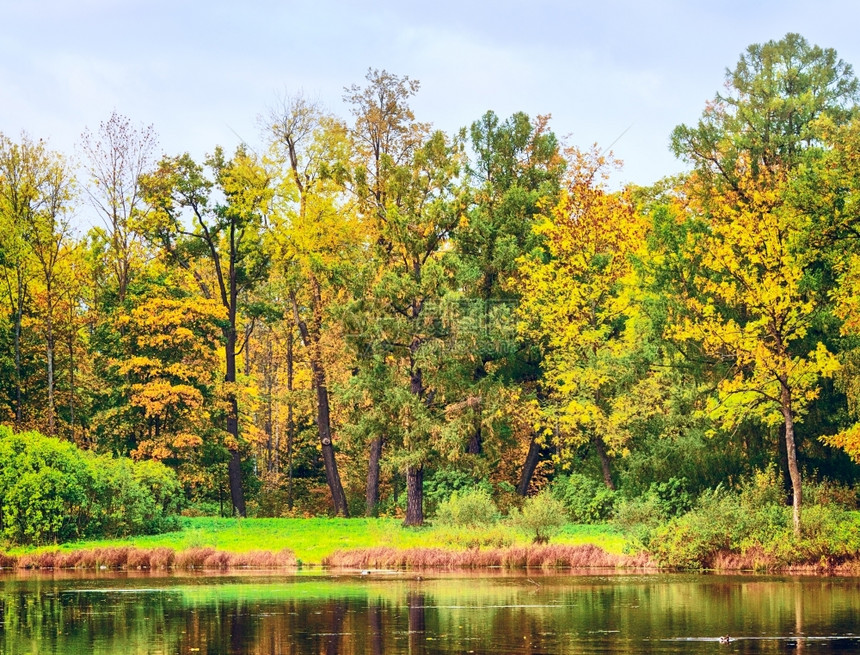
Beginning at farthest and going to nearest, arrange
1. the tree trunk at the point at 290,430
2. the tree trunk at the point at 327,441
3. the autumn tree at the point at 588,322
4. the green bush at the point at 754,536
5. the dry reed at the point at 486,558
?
the tree trunk at the point at 290,430 < the tree trunk at the point at 327,441 < the autumn tree at the point at 588,322 < the dry reed at the point at 486,558 < the green bush at the point at 754,536

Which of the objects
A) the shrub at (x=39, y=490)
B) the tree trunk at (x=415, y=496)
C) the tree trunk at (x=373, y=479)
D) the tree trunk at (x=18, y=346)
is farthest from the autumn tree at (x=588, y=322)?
the tree trunk at (x=18, y=346)

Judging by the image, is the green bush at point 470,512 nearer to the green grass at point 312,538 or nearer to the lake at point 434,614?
the green grass at point 312,538

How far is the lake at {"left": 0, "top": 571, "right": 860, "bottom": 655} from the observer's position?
20.3 metres

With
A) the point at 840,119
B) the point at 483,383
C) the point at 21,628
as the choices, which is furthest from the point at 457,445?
the point at 21,628

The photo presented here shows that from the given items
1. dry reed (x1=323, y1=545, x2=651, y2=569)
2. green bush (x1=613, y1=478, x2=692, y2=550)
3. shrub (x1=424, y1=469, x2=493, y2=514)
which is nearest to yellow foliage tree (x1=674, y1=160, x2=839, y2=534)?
green bush (x1=613, y1=478, x2=692, y2=550)

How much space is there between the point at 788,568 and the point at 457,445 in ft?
53.7

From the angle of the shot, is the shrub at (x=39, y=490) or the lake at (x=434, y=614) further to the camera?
the shrub at (x=39, y=490)

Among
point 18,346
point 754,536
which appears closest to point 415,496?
point 754,536

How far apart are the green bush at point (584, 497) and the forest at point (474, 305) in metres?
0.14

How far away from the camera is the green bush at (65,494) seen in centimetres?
4331

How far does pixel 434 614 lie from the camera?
81.5ft

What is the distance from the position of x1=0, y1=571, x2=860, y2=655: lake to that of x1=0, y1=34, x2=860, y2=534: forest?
11.6 meters

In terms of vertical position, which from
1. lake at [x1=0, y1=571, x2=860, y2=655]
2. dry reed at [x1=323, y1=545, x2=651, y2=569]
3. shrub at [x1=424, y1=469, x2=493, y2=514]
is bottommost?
lake at [x1=0, y1=571, x2=860, y2=655]

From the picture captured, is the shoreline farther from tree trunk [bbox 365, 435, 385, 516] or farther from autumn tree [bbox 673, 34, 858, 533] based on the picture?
tree trunk [bbox 365, 435, 385, 516]
